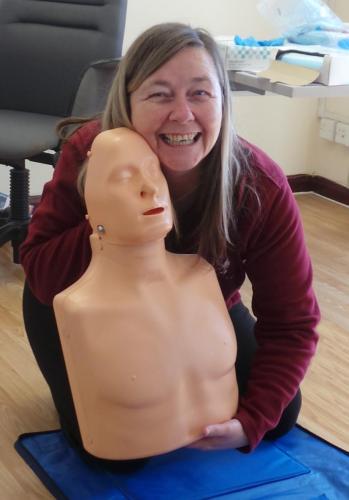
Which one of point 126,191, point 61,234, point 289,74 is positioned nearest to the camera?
point 126,191

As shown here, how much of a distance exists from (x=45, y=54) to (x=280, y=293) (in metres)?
1.50

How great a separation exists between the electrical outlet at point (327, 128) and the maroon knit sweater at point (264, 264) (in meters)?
2.13

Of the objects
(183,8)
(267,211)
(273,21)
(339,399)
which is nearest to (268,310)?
(267,211)

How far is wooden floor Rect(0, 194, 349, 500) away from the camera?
5.11 feet

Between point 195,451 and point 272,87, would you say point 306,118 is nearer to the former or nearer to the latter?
point 272,87

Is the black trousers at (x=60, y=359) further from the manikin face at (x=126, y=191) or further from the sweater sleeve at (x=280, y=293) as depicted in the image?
the manikin face at (x=126, y=191)

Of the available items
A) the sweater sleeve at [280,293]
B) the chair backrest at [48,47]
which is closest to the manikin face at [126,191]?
the sweater sleeve at [280,293]

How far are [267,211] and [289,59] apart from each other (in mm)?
1042

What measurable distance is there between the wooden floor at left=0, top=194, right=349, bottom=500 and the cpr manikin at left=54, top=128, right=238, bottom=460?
17.4 inches

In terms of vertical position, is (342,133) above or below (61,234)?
below

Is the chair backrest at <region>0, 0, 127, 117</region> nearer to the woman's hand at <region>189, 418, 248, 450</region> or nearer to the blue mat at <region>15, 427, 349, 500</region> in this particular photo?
the blue mat at <region>15, 427, 349, 500</region>

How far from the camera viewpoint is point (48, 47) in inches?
99.3

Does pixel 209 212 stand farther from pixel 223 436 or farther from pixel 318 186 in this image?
pixel 318 186

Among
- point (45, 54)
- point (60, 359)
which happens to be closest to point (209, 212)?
point (60, 359)
